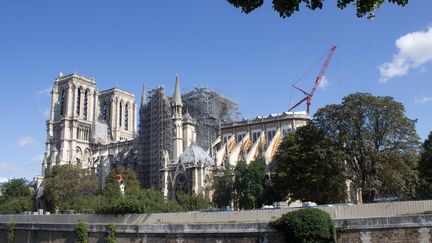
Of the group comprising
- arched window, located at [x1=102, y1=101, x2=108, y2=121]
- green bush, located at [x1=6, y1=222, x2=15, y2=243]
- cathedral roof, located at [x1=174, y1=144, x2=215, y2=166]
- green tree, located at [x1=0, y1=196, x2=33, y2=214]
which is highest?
arched window, located at [x1=102, y1=101, x2=108, y2=121]

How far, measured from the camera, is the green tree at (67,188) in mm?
64438

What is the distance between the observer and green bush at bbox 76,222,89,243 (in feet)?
114

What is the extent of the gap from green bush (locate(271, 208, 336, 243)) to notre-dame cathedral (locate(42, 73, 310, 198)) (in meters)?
39.6

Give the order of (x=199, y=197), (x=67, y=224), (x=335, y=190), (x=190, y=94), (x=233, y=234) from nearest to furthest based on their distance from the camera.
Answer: (x=233, y=234) < (x=67, y=224) < (x=335, y=190) < (x=199, y=197) < (x=190, y=94)

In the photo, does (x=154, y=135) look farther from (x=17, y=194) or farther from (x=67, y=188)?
(x=17, y=194)

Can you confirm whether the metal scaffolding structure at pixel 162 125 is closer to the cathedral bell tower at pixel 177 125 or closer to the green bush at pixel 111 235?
the cathedral bell tower at pixel 177 125

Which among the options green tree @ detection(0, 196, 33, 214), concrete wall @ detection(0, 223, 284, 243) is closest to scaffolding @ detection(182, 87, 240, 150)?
green tree @ detection(0, 196, 33, 214)

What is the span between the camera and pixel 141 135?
91562mm

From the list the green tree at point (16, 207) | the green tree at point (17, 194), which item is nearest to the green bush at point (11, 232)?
the green tree at point (16, 207)

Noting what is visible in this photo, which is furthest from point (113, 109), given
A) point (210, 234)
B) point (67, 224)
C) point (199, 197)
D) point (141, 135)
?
point (210, 234)

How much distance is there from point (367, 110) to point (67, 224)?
26.1 m

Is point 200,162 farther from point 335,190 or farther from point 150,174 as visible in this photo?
point 335,190

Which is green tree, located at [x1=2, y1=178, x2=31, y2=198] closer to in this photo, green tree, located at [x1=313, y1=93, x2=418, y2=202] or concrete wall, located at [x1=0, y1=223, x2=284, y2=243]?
concrete wall, located at [x1=0, y1=223, x2=284, y2=243]

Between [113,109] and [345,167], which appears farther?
[113,109]
